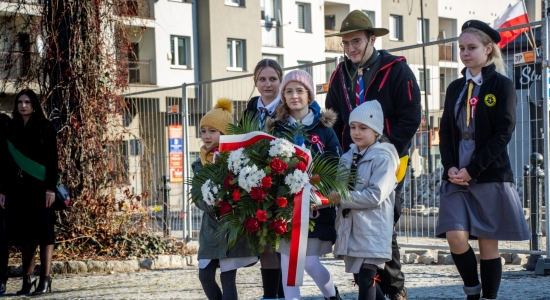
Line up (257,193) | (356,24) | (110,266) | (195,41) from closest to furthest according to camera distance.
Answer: (257,193) → (356,24) → (110,266) → (195,41)

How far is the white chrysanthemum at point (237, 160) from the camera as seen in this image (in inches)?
196

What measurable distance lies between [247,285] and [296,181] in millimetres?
3160

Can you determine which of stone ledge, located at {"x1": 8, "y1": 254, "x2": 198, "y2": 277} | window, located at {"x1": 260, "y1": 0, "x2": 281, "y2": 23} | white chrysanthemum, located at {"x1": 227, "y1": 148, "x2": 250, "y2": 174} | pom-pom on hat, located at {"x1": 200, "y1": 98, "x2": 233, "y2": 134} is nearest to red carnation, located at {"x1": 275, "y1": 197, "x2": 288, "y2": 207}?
white chrysanthemum, located at {"x1": 227, "y1": 148, "x2": 250, "y2": 174}

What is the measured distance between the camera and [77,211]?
988 cm

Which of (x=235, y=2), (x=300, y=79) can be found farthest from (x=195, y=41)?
(x=300, y=79)

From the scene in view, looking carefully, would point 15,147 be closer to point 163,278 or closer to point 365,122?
point 163,278

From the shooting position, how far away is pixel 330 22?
45.5 meters

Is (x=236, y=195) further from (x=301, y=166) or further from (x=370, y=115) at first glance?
(x=370, y=115)

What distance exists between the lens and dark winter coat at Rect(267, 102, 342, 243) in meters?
5.41

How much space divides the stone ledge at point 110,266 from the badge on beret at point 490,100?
5226 millimetres

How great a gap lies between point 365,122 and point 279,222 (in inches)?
34.5

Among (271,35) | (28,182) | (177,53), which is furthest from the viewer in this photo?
(271,35)

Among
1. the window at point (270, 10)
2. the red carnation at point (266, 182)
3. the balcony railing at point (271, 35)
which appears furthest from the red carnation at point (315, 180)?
the window at point (270, 10)

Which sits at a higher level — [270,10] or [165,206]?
[270,10]
